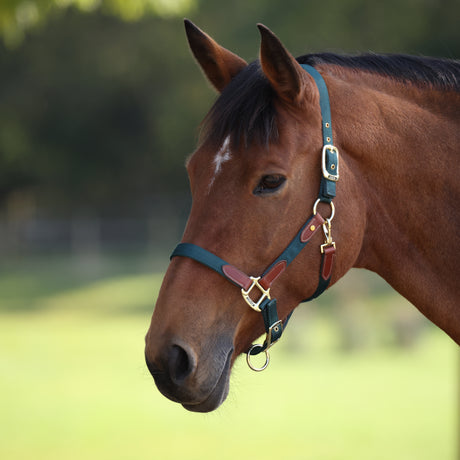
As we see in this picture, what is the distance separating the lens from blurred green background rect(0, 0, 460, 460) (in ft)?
25.0

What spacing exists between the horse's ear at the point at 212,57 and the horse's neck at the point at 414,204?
0.50 m

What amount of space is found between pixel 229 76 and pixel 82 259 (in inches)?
1020

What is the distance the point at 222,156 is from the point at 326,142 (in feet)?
1.31

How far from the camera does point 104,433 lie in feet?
26.0

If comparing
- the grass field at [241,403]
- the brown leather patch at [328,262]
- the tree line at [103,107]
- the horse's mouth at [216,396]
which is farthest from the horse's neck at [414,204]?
the tree line at [103,107]

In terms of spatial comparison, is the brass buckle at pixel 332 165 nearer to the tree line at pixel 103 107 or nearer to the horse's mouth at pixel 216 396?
the horse's mouth at pixel 216 396

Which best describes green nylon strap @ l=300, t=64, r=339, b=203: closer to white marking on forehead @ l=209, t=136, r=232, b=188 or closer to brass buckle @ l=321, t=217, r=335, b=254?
brass buckle @ l=321, t=217, r=335, b=254

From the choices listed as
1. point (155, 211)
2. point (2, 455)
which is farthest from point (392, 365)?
point (155, 211)

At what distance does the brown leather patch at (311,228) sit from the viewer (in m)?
2.33

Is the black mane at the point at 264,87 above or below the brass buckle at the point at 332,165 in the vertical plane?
Result: above

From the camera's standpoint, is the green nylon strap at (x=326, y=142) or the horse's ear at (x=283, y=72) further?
the green nylon strap at (x=326, y=142)

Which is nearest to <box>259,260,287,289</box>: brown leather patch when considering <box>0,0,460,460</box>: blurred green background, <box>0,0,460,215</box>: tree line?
<box>0,0,460,460</box>: blurred green background

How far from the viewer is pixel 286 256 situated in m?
2.31

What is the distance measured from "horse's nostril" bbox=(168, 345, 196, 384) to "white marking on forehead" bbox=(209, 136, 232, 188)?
0.61m
